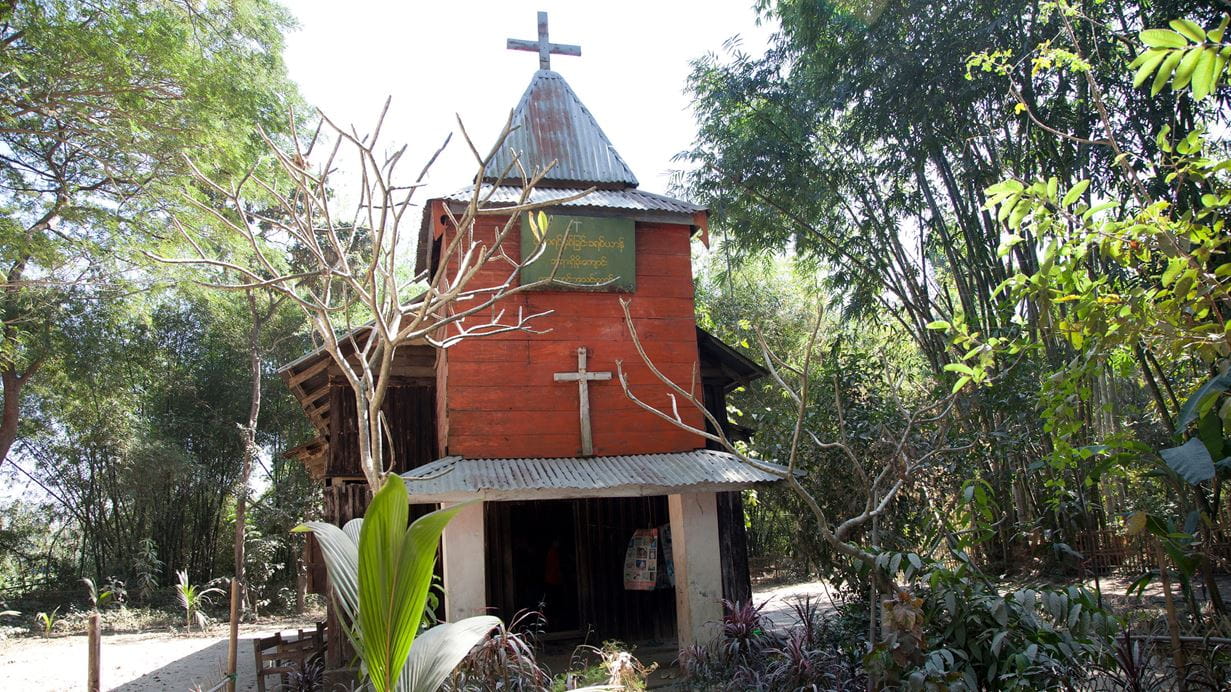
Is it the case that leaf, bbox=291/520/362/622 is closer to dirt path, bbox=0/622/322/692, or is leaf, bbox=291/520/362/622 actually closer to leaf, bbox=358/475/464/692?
leaf, bbox=358/475/464/692

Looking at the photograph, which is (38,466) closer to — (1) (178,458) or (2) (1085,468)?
(1) (178,458)

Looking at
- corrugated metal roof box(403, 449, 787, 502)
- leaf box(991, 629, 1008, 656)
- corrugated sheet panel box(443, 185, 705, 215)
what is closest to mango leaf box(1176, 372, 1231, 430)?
leaf box(991, 629, 1008, 656)

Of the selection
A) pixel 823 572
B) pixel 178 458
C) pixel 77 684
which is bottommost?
pixel 77 684

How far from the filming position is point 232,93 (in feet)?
29.2

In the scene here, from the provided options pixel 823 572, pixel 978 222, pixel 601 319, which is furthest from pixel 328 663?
pixel 978 222

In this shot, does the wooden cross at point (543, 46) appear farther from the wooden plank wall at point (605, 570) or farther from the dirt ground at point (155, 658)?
the dirt ground at point (155, 658)

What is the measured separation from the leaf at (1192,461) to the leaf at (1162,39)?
1.79 meters

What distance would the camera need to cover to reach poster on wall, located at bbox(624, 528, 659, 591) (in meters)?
9.09

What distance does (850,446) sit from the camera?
25.9ft

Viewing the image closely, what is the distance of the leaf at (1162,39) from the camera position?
7.93 ft

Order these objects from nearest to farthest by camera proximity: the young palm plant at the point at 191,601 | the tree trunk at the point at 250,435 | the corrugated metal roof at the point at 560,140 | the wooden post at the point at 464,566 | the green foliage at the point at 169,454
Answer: the wooden post at the point at 464,566 → the corrugated metal roof at the point at 560,140 → the young palm plant at the point at 191,601 → the tree trunk at the point at 250,435 → the green foliage at the point at 169,454

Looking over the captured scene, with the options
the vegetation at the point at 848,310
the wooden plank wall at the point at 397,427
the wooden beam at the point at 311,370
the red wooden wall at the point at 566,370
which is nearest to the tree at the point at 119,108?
the vegetation at the point at 848,310

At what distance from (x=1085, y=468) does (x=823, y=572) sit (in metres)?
4.32

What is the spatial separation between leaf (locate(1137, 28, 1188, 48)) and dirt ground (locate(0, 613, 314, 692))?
9.93 meters
